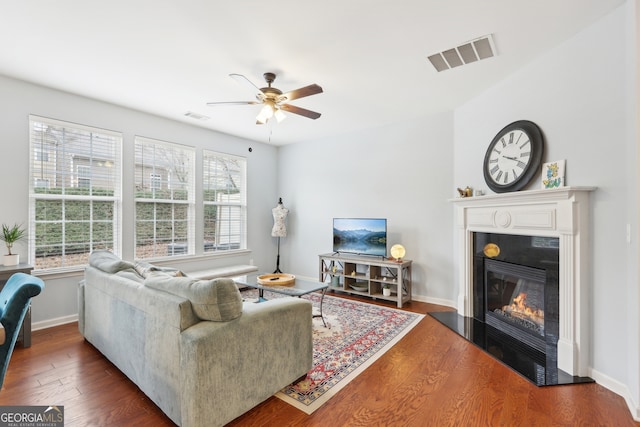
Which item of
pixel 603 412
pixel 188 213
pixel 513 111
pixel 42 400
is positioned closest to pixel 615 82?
pixel 513 111

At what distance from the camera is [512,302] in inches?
126

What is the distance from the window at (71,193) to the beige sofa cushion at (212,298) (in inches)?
110

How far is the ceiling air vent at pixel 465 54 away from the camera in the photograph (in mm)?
2555

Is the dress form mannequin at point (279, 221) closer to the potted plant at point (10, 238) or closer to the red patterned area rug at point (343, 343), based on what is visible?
the red patterned area rug at point (343, 343)

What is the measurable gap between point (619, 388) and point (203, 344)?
9.58ft

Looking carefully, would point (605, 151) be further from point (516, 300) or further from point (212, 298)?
point (212, 298)

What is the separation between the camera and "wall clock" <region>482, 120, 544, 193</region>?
9.25ft

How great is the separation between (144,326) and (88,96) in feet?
10.8

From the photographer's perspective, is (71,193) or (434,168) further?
(434,168)

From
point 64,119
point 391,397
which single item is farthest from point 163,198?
point 391,397

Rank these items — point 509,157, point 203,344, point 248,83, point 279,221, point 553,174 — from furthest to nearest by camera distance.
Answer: point 279,221 → point 509,157 → point 248,83 → point 553,174 → point 203,344

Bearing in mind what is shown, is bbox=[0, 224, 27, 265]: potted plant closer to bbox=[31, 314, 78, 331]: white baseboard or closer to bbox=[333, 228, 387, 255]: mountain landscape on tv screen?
bbox=[31, 314, 78, 331]: white baseboard

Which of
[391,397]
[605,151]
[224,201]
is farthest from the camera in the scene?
[224,201]

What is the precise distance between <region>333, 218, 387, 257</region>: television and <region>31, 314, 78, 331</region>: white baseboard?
3.65 m
